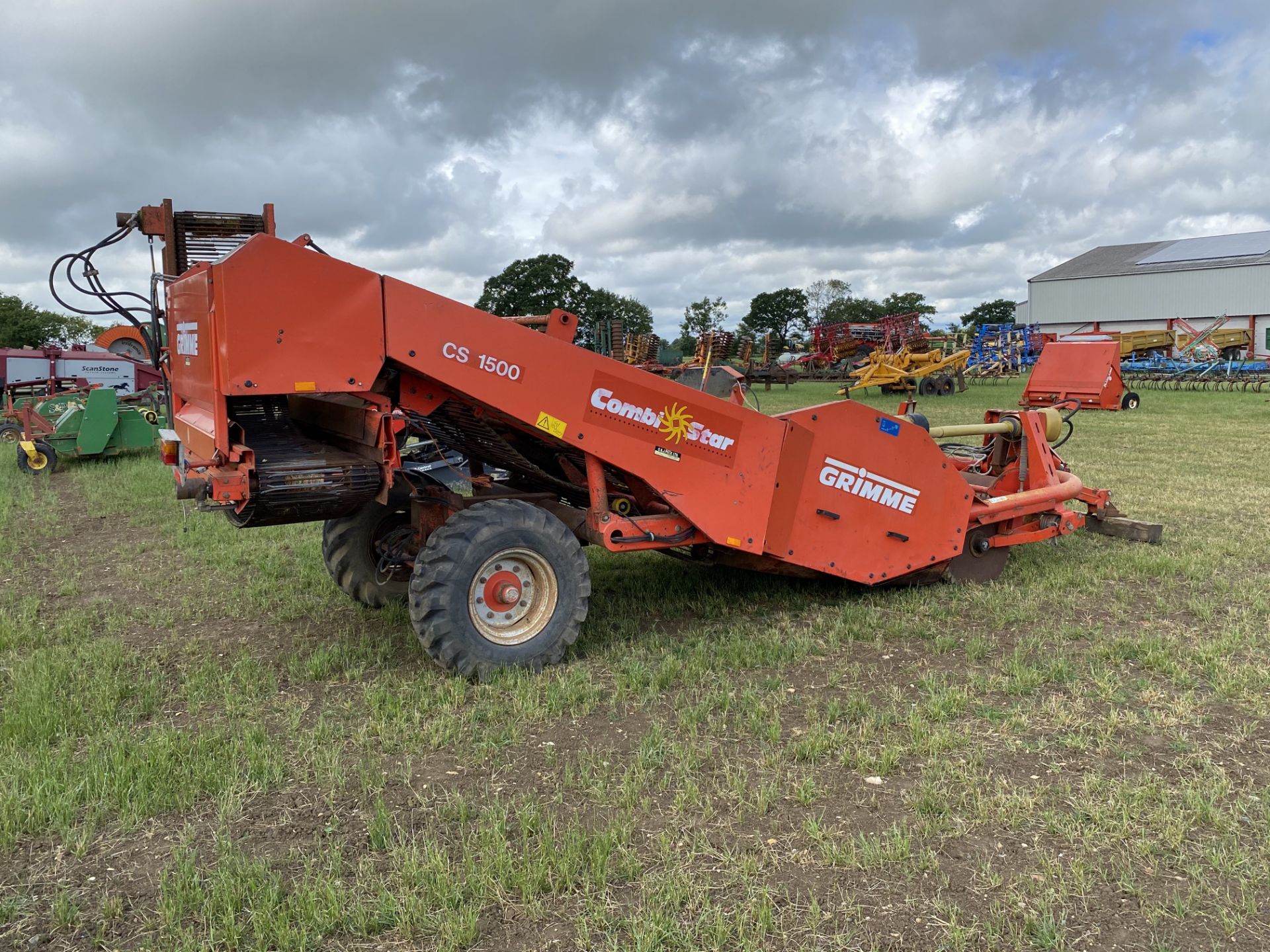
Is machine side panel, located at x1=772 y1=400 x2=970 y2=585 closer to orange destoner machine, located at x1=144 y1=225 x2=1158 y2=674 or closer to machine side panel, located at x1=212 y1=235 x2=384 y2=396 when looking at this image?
orange destoner machine, located at x1=144 y1=225 x2=1158 y2=674

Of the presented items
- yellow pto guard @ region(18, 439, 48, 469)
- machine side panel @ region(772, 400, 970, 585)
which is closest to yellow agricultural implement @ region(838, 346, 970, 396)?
yellow pto guard @ region(18, 439, 48, 469)

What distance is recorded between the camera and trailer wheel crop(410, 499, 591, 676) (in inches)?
159

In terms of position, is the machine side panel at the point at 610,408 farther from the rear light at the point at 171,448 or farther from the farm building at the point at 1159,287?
the farm building at the point at 1159,287

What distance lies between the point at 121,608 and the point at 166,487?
17.4 ft

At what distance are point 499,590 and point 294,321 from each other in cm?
149

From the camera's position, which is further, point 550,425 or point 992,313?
point 992,313

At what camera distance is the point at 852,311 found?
287 ft

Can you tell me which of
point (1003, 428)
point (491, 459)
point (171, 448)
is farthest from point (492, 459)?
point (1003, 428)

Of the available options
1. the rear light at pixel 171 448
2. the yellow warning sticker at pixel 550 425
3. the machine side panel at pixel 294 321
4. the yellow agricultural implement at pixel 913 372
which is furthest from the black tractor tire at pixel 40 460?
the yellow agricultural implement at pixel 913 372

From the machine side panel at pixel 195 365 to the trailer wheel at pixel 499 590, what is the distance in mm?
1046

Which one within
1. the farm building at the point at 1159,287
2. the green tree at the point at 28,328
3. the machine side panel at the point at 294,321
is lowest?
the green tree at the point at 28,328

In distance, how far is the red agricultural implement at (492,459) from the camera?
3770 mm

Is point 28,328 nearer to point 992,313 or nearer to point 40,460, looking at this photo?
point 40,460

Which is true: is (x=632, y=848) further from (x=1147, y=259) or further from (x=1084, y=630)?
(x=1147, y=259)
